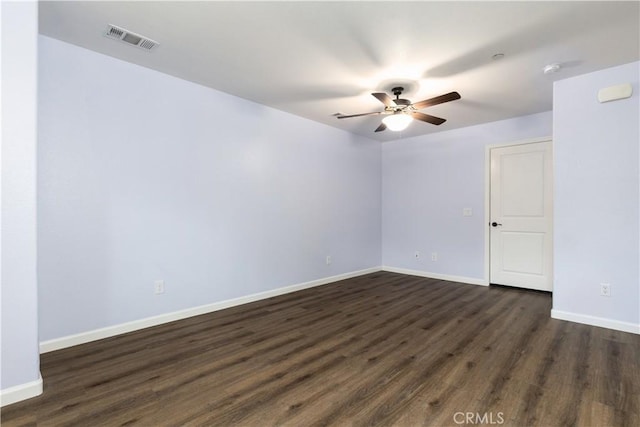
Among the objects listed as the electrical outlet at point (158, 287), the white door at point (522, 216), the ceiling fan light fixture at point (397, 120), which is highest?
the ceiling fan light fixture at point (397, 120)

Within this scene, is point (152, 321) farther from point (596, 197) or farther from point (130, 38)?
point (596, 197)

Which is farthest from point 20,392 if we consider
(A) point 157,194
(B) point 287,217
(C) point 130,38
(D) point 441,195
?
(D) point 441,195

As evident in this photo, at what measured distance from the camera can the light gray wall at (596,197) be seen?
9.46ft

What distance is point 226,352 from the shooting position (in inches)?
97.5

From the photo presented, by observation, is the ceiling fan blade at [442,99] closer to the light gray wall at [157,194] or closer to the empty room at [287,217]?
the empty room at [287,217]

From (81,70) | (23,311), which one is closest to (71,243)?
(23,311)

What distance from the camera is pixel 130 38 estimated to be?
245 cm

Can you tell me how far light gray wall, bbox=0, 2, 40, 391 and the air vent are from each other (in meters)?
0.54

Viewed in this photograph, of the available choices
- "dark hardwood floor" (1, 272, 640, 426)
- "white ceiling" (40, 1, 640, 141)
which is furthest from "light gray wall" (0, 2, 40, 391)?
"white ceiling" (40, 1, 640, 141)

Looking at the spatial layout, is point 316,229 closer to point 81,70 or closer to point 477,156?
point 477,156

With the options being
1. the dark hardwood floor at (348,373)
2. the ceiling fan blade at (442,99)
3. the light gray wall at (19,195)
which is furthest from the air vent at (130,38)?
the dark hardwood floor at (348,373)

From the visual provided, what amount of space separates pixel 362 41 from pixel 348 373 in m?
2.54

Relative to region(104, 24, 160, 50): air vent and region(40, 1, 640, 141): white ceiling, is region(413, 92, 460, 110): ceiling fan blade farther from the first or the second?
region(104, 24, 160, 50): air vent

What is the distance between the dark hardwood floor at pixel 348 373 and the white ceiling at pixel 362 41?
2.51 meters
